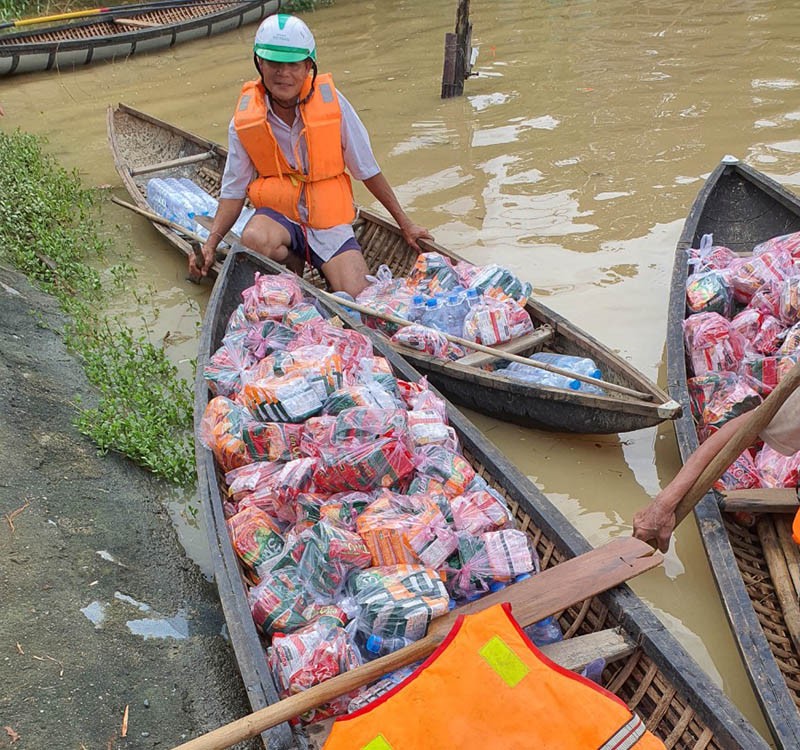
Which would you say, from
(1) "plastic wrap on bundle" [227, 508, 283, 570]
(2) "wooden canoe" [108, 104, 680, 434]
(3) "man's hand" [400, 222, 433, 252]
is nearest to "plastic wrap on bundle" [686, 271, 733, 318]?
(2) "wooden canoe" [108, 104, 680, 434]

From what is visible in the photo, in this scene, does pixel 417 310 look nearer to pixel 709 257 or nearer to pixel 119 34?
pixel 709 257

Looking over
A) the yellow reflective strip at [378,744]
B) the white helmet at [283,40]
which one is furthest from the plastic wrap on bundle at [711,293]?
the yellow reflective strip at [378,744]

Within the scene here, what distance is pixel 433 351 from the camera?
3.83m

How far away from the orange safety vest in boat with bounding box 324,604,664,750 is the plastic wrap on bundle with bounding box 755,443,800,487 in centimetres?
157

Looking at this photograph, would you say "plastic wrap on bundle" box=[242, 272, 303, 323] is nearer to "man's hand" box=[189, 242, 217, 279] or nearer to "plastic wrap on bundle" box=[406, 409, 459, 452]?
"man's hand" box=[189, 242, 217, 279]

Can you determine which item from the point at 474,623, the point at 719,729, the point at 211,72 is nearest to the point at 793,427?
the point at 719,729

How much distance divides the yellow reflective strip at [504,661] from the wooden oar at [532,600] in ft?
0.86

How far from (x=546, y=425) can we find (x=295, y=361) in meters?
1.26

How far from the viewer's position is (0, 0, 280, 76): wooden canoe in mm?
9898

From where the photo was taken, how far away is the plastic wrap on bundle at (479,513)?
2.60 m

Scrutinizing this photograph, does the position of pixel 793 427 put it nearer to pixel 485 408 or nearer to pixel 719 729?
pixel 719 729

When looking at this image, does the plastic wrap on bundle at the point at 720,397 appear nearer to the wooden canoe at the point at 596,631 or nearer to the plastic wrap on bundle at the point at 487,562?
the wooden canoe at the point at 596,631

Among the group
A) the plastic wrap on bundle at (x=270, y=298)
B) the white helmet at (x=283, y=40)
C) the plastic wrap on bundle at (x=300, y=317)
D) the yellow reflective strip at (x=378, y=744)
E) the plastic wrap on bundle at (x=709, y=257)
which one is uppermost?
the white helmet at (x=283, y=40)

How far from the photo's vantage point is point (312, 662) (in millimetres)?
2123
